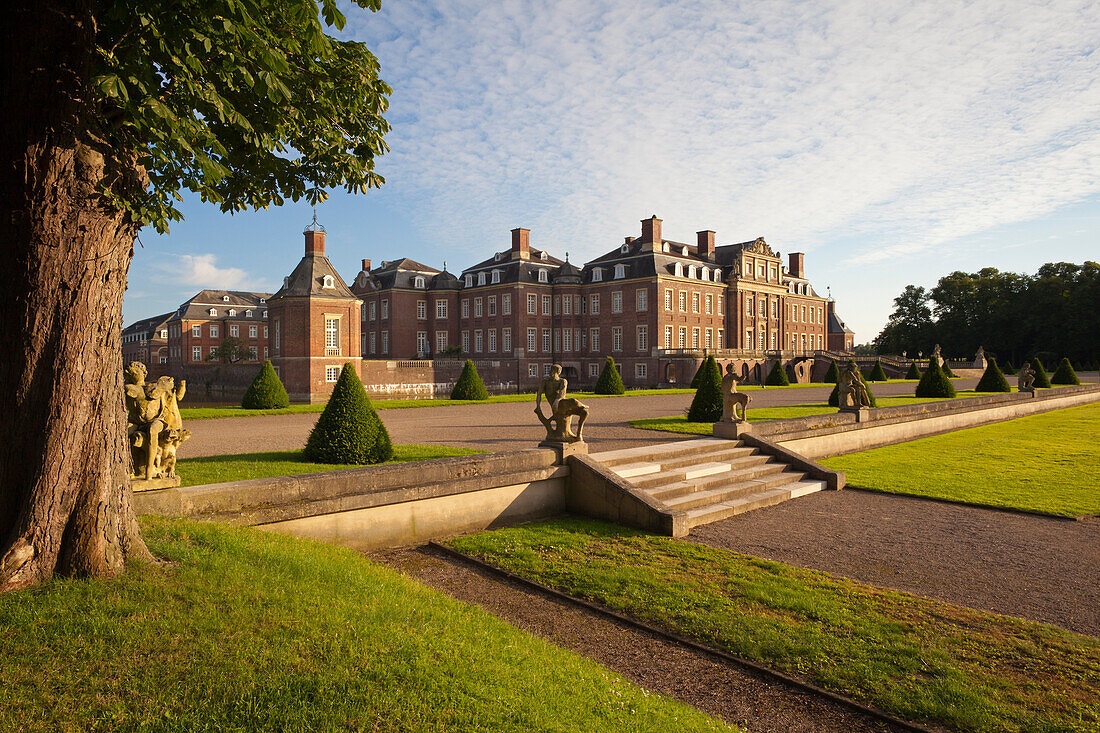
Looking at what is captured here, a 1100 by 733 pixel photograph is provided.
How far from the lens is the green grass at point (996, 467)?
10016 mm

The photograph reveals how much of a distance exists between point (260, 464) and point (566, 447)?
413 centimetres

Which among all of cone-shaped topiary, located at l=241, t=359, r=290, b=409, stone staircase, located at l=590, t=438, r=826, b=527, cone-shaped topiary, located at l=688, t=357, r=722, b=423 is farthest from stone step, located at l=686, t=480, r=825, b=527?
cone-shaped topiary, located at l=241, t=359, r=290, b=409

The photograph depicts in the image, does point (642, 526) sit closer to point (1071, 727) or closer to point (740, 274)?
point (1071, 727)

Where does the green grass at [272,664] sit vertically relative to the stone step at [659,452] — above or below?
below

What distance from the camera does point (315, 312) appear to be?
35.4 metres

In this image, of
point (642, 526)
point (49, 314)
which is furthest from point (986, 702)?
point (49, 314)

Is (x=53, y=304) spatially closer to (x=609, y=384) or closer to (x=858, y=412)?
(x=858, y=412)

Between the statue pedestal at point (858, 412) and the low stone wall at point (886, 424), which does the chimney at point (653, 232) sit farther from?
the statue pedestal at point (858, 412)

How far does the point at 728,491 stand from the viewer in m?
9.68

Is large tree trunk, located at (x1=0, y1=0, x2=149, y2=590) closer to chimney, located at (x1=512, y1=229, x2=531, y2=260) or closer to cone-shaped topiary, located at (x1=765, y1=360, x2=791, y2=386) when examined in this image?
cone-shaped topiary, located at (x1=765, y1=360, x2=791, y2=386)

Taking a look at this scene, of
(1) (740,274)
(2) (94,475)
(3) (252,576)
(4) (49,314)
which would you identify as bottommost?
(3) (252,576)

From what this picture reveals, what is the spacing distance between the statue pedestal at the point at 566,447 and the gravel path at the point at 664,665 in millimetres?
2917

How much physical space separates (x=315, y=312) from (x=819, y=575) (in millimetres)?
33362

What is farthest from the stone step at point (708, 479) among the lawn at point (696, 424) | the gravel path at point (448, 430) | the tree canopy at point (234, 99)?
the tree canopy at point (234, 99)
